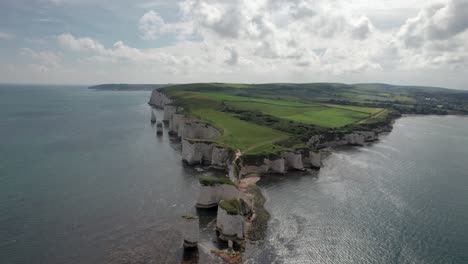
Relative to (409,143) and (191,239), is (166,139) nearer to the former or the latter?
(191,239)

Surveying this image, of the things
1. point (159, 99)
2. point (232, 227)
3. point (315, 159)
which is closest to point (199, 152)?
point (315, 159)

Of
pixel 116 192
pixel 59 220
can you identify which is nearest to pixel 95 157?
pixel 116 192

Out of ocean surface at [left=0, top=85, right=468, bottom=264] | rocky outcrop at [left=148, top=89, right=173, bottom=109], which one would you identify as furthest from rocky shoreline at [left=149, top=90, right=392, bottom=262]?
rocky outcrop at [left=148, top=89, right=173, bottom=109]

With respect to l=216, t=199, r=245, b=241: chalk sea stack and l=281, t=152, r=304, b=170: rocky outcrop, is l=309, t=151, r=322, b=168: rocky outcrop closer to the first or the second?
l=281, t=152, r=304, b=170: rocky outcrop

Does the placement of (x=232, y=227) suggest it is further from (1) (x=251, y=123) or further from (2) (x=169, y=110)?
(2) (x=169, y=110)

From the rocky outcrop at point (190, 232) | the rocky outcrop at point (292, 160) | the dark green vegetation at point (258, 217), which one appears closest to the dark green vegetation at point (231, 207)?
the dark green vegetation at point (258, 217)
